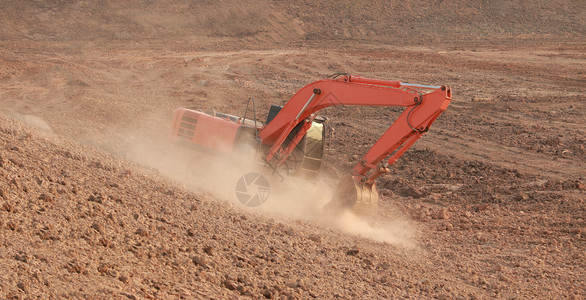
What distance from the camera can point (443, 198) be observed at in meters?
13.1

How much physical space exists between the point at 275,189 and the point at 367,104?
9.37 ft

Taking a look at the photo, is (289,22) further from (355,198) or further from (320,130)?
(355,198)

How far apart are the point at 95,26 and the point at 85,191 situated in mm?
28615

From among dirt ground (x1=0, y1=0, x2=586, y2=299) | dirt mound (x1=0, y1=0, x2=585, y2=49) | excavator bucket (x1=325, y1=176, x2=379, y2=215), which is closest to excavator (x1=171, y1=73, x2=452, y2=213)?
excavator bucket (x1=325, y1=176, x2=379, y2=215)

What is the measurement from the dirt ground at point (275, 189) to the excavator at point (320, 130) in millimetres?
528

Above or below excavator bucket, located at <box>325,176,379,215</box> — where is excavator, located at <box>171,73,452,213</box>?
above

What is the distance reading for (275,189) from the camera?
39.5 ft

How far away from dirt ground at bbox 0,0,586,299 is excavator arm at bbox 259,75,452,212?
755 mm

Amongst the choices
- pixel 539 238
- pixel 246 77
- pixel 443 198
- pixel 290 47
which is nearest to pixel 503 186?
pixel 443 198

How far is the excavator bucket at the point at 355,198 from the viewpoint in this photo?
10406 mm

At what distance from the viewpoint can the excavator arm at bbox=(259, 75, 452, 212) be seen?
9734 millimetres

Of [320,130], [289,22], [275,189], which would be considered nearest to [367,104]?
[320,130]

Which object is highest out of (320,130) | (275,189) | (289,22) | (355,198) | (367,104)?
(289,22)

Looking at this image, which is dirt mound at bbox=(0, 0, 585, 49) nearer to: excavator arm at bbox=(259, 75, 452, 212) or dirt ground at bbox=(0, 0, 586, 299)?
dirt ground at bbox=(0, 0, 586, 299)
